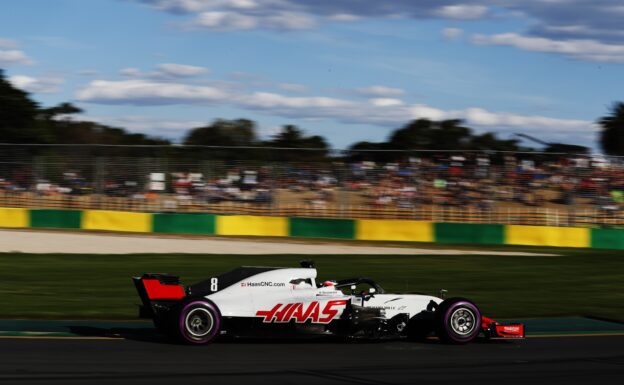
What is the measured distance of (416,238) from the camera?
2822 cm

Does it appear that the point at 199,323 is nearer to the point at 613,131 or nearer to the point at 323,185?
the point at 323,185

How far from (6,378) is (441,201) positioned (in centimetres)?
2221

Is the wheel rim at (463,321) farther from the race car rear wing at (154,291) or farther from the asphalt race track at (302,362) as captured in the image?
the race car rear wing at (154,291)

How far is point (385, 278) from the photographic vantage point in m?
17.5

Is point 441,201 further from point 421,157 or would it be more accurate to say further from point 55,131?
point 55,131

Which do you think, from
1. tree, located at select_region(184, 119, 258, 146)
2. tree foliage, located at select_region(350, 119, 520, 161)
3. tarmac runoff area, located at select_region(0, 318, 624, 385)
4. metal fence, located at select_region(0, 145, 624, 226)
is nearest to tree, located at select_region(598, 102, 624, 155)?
tree foliage, located at select_region(350, 119, 520, 161)

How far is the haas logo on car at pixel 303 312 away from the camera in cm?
945

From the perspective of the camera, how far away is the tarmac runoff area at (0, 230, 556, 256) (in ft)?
74.6

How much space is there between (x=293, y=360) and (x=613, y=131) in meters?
69.6

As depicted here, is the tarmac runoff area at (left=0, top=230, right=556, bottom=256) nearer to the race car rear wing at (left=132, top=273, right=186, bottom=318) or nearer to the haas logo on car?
the race car rear wing at (left=132, top=273, right=186, bottom=318)

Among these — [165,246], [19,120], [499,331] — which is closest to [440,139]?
[19,120]

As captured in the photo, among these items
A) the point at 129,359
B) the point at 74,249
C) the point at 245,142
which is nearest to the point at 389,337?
the point at 129,359

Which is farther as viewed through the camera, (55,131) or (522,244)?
(55,131)

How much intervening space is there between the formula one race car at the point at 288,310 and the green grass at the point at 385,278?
289 cm
